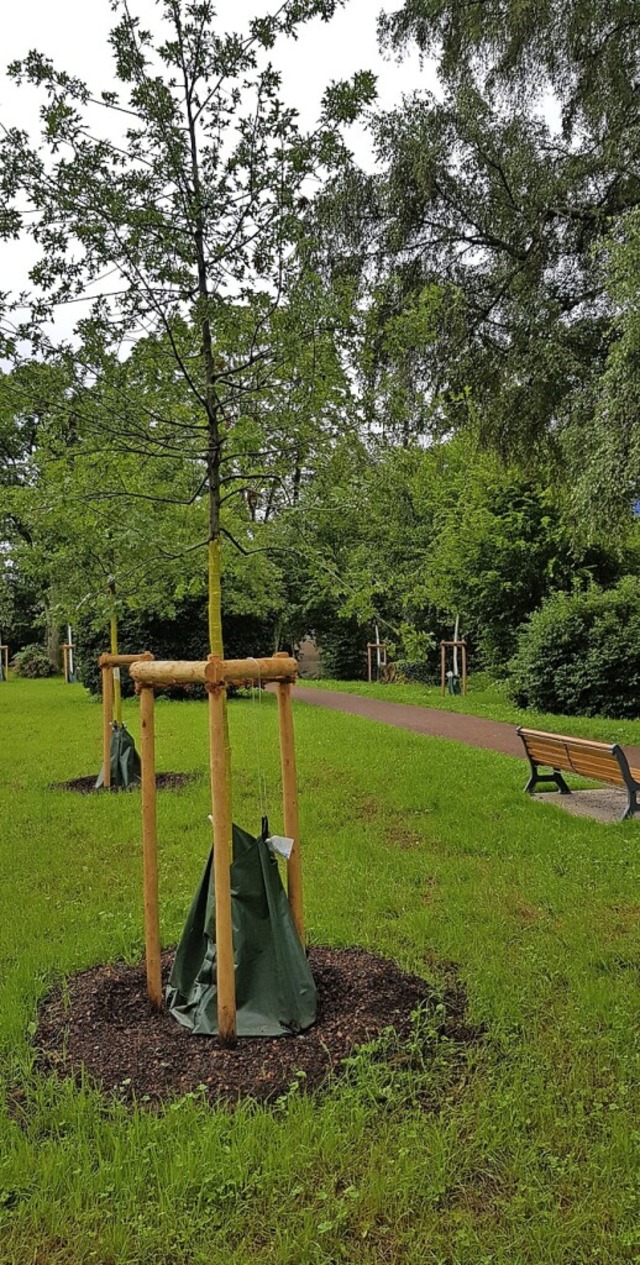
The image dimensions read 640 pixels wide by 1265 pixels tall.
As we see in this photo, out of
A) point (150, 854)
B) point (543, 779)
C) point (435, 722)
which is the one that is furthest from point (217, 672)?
point (435, 722)

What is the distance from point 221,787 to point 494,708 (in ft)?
45.2

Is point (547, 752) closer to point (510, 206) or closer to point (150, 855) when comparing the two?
point (150, 855)

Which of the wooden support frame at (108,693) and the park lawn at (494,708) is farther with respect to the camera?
the park lawn at (494,708)

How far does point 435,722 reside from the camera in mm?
14656

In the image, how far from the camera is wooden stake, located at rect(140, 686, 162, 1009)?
11.2ft

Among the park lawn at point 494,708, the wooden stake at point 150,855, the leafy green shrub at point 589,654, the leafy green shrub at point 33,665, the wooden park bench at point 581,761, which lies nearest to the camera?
A: the wooden stake at point 150,855

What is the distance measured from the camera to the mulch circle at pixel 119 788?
327 inches

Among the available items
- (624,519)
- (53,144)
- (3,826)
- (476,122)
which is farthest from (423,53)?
(3,826)

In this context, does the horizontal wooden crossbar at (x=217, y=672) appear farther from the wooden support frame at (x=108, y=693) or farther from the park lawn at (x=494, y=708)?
the park lawn at (x=494, y=708)

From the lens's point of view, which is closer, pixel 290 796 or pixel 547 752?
pixel 290 796

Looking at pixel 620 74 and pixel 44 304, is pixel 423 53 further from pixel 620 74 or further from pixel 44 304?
pixel 44 304

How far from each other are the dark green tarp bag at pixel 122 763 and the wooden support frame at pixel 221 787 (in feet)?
16.5

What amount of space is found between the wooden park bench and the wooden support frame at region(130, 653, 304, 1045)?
393cm

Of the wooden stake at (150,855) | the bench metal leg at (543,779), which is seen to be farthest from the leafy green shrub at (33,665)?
the wooden stake at (150,855)
